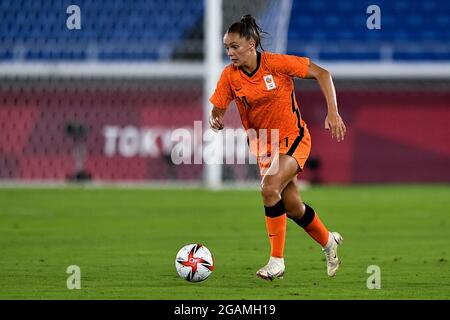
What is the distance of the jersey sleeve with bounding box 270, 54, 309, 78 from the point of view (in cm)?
795

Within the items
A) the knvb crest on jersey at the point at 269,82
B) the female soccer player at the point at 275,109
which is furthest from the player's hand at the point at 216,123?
the knvb crest on jersey at the point at 269,82

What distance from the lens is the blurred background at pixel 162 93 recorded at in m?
21.3

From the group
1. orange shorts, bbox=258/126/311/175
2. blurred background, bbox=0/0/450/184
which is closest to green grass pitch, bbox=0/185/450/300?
orange shorts, bbox=258/126/311/175

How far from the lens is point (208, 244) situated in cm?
1061

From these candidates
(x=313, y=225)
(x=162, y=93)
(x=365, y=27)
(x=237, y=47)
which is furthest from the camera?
(x=365, y=27)

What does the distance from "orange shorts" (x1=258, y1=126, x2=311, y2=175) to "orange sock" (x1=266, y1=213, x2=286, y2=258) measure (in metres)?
0.37

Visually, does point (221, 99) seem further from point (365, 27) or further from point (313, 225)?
point (365, 27)

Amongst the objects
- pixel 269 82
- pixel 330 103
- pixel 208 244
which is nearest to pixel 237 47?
pixel 269 82

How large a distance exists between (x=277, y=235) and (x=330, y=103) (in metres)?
1.03

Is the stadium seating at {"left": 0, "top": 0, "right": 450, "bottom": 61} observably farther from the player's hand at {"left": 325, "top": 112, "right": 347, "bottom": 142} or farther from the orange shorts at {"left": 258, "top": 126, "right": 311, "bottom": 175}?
the player's hand at {"left": 325, "top": 112, "right": 347, "bottom": 142}

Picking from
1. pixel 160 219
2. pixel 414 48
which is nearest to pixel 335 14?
pixel 414 48

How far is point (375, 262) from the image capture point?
9047 mm

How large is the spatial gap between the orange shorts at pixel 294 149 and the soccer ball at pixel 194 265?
2.65 feet
